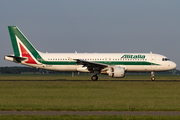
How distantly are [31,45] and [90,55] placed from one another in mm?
10130

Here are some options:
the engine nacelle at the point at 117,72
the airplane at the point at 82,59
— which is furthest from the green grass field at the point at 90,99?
the airplane at the point at 82,59

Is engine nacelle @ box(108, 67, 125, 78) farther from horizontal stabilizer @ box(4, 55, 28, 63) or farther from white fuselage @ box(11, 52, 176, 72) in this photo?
horizontal stabilizer @ box(4, 55, 28, 63)

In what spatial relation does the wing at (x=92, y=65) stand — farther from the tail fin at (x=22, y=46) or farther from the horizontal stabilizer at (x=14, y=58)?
the horizontal stabilizer at (x=14, y=58)

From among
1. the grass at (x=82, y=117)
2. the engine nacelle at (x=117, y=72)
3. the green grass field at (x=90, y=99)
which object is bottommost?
the grass at (x=82, y=117)

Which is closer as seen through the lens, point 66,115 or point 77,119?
point 77,119

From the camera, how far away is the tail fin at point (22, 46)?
1848 inches

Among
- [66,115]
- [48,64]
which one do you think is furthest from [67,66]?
[66,115]

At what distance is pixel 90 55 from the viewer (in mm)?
47406

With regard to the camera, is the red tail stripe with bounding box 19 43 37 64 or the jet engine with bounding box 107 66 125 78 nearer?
the jet engine with bounding box 107 66 125 78

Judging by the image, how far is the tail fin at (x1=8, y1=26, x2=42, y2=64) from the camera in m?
46.9

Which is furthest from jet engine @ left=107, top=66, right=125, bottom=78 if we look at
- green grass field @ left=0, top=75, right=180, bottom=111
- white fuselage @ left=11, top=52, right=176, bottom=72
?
green grass field @ left=0, top=75, right=180, bottom=111

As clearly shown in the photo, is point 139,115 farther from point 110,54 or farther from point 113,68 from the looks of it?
point 110,54

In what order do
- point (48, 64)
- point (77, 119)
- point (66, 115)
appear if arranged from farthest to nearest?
point (48, 64), point (66, 115), point (77, 119)

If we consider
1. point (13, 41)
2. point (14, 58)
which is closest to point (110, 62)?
point (14, 58)
